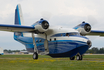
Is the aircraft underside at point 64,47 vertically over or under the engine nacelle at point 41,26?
under

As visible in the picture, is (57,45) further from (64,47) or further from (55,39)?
(64,47)

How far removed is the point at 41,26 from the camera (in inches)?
941

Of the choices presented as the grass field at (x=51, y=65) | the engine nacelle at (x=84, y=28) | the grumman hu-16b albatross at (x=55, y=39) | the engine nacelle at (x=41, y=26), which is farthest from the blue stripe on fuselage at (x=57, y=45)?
the engine nacelle at (x=84, y=28)

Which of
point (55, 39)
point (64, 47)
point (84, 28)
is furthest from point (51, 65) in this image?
point (84, 28)

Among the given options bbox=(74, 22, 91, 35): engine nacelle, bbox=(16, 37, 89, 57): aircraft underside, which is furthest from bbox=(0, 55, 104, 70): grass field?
bbox=(74, 22, 91, 35): engine nacelle

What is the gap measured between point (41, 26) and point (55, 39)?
2.65 meters

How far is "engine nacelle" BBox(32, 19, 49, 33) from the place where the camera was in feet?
78.6

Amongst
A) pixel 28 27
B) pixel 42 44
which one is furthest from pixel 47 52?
pixel 28 27

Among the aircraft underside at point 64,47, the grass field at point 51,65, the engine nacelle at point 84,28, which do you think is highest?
the engine nacelle at point 84,28

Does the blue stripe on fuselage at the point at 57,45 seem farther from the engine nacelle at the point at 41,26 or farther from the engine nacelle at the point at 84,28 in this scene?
the engine nacelle at the point at 84,28

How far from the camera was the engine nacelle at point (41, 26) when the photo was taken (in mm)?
23953

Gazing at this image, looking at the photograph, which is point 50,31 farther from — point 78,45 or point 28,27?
point 78,45

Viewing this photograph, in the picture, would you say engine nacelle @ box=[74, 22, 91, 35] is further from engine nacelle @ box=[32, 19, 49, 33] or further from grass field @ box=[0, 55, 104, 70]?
grass field @ box=[0, 55, 104, 70]

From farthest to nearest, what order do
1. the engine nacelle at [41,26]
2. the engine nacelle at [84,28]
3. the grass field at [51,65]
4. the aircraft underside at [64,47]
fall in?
the engine nacelle at [84,28] → the engine nacelle at [41,26] → the aircraft underside at [64,47] → the grass field at [51,65]
